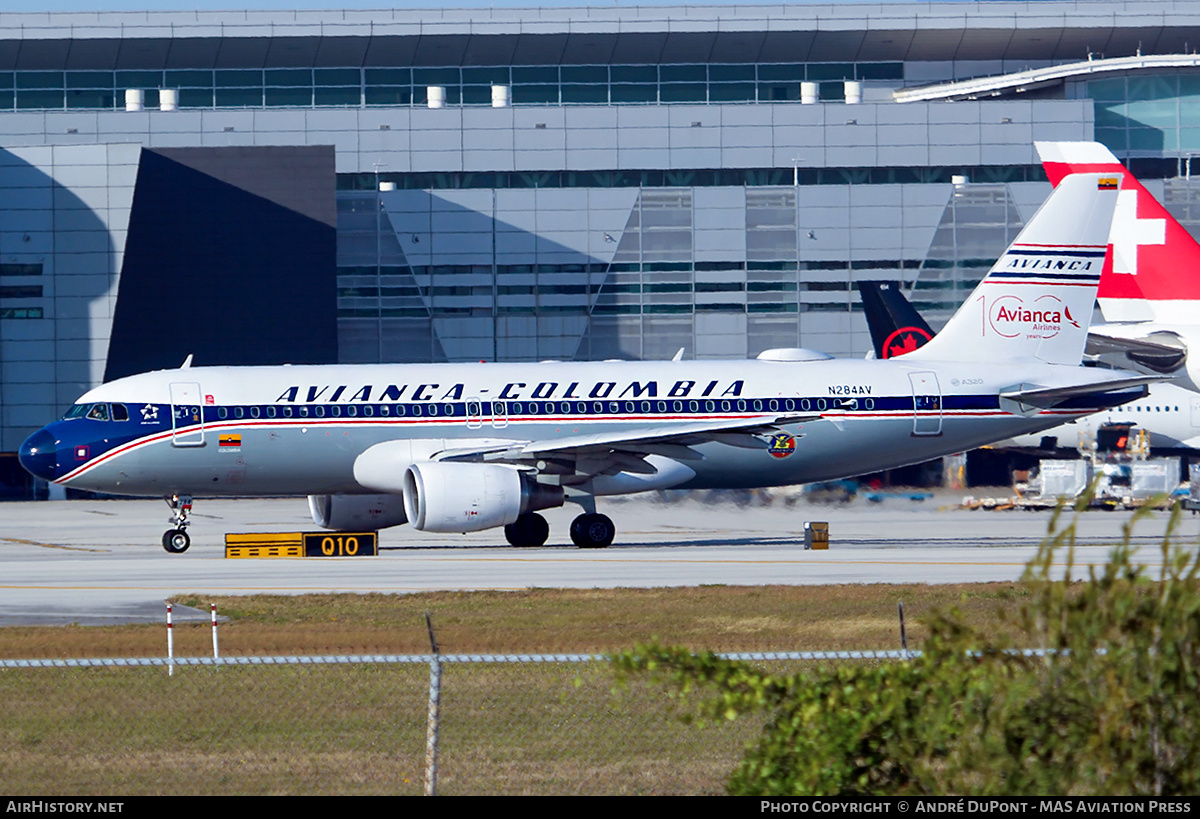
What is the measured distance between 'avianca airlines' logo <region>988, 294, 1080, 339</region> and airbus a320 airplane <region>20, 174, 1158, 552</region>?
4 cm

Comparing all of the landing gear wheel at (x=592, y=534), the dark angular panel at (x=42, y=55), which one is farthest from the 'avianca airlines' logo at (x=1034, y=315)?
the dark angular panel at (x=42, y=55)

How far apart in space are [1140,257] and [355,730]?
105ft

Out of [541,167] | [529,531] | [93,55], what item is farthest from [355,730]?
[93,55]

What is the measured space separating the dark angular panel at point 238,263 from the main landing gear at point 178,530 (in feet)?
102

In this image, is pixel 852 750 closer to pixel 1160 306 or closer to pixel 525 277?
pixel 1160 306

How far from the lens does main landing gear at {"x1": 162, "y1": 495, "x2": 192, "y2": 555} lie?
107 feet

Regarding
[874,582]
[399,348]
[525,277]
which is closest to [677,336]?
[525,277]

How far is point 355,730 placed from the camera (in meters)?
12.4

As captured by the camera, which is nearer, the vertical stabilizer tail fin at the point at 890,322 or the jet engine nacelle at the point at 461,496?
the jet engine nacelle at the point at 461,496

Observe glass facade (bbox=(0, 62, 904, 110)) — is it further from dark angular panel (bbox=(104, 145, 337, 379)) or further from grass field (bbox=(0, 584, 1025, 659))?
grass field (bbox=(0, 584, 1025, 659))

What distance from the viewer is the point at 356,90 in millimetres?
75312

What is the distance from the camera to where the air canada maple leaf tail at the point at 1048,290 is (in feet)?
116

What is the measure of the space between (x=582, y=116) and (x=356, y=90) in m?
12.9

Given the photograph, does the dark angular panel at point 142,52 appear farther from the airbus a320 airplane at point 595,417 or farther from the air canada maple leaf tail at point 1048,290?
the air canada maple leaf tail at point 1048,290
